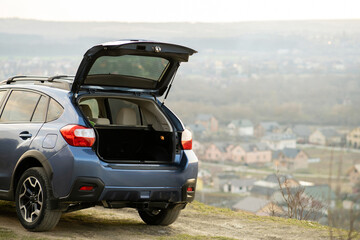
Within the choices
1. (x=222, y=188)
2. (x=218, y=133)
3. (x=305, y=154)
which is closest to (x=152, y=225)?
(x=222, y=188)

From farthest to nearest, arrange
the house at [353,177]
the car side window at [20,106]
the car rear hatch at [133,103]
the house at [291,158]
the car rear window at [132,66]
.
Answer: the house at [291,158], the car side window at [20,106], the car rear hatch at [133,103], the car rear window at [132,66], the house at [353,177]

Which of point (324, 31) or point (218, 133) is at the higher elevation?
point (324, 31)

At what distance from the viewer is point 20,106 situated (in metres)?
7.29

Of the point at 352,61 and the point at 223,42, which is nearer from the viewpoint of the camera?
the point at 352,61

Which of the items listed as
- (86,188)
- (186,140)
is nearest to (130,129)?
(186,140)

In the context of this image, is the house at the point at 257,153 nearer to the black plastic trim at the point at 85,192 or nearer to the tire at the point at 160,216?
the tire at the point at 160,216

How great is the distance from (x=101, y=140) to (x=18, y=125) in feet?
3.21

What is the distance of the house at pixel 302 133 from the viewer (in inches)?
3902

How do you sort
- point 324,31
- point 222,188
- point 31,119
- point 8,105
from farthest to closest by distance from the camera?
point 324,31 → point 222,188 → point 8,105 → point 31,119

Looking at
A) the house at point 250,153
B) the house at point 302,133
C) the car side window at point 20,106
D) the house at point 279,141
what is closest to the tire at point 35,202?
the car side window at point 20,106

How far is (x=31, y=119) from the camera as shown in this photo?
23.0ft

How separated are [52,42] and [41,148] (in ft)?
301

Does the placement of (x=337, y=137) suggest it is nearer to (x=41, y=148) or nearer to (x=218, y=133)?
(x=41, y=148)

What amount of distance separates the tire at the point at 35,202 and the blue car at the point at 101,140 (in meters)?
0.01
